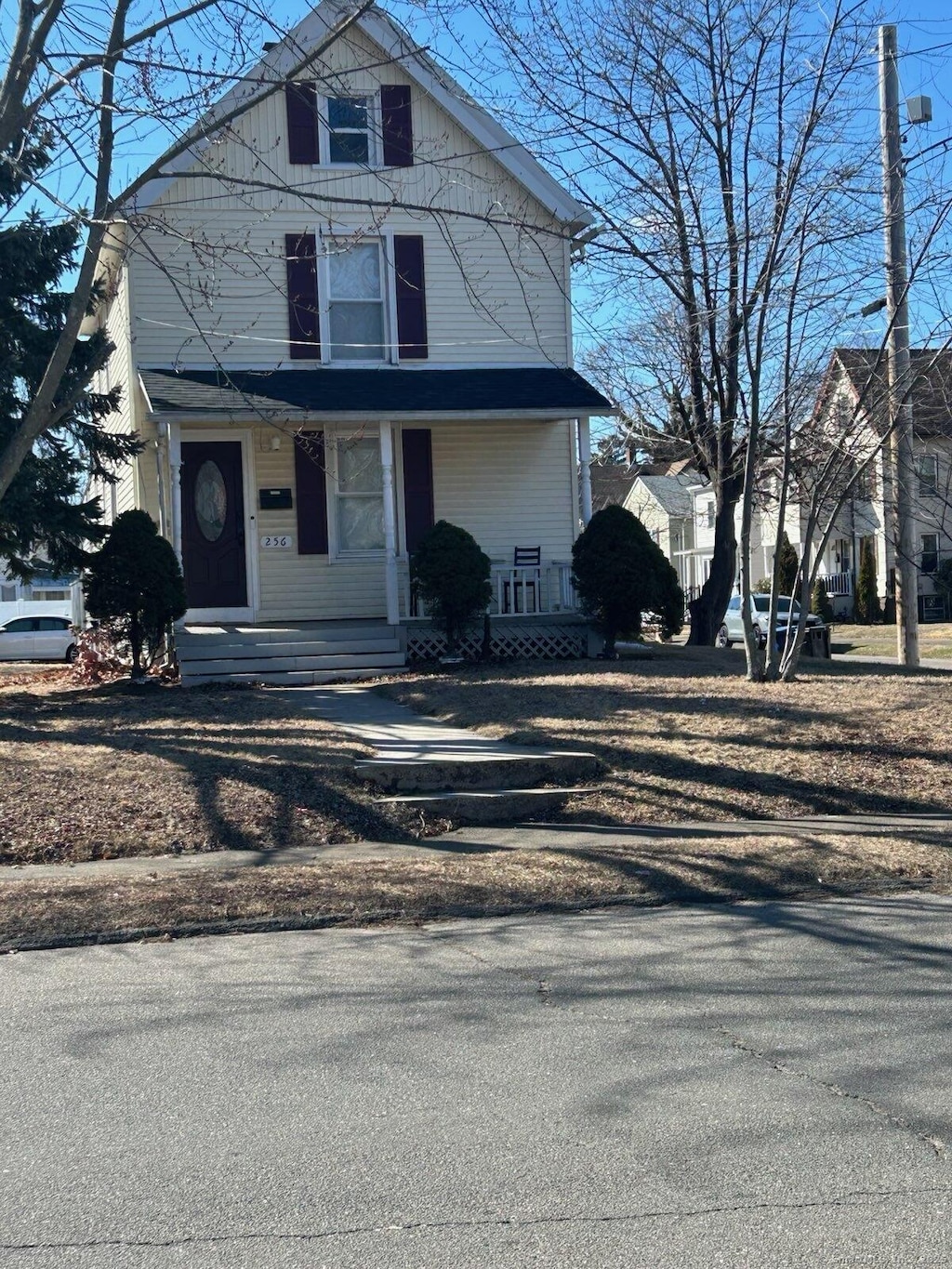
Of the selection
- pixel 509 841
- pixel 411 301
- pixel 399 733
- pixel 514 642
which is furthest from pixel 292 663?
pixel 509 841

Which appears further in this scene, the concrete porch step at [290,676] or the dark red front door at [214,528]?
the dark red front door at [214,528]

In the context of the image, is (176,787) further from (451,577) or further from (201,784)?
(451,577)

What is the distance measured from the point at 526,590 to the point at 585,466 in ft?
7.14

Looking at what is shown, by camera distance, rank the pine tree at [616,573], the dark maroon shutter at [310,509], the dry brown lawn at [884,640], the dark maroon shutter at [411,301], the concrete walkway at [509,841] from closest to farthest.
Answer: the concrete walkway at [509,841] < the pine tree at [616,573] < the dark maroon shutter at [310,509] < the dark maroon shutter at [411,301] < the dry brown lawn at [884,640]

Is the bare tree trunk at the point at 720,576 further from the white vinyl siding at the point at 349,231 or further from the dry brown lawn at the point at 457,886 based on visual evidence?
the dry brown lawn at the point at 457,886

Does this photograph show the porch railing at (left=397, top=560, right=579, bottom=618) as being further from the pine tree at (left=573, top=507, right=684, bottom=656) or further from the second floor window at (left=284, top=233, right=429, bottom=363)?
the second floor window at (left=284, top=233, right=429, bottom=363)

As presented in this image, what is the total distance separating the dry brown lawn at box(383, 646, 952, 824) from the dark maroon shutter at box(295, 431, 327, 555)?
4.76 m

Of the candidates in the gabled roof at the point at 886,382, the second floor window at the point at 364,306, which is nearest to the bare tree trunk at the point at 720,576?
the gabled roof at the point at 886,382

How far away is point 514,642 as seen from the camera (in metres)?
18.0

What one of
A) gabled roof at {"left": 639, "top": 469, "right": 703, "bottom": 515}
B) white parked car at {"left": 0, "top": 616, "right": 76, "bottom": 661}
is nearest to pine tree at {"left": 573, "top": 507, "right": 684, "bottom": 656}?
white parked car at {"left": 0, "top": 616, "right": 76, "bottom": 661}

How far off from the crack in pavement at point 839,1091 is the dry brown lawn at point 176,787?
4.43 meters

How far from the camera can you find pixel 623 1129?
4.44 m

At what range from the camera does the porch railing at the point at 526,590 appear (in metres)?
18.3

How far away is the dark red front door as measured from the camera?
1925 cm
